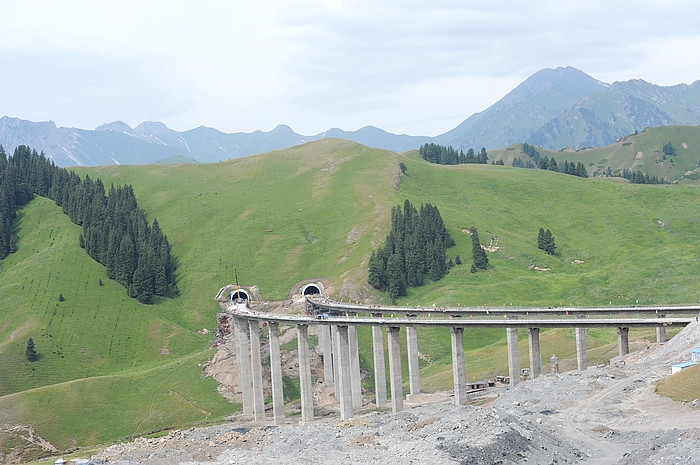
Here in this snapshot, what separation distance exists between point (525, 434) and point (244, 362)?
7905 centimetres

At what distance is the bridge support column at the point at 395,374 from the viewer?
103 metres

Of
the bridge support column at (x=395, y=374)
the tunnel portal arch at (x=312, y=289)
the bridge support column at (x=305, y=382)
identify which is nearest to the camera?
the bridge support column at (x=395, y=374)

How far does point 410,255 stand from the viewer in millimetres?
181250

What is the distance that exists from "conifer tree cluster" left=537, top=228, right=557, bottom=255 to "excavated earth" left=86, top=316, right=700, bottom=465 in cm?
9674

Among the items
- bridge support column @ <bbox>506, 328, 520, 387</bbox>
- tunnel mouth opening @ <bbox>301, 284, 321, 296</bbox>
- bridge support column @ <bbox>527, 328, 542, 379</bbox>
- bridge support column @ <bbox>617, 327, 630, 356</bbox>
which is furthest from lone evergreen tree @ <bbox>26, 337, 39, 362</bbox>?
bridge support column @ <bbox>617, 327, 630, 356</bbox>

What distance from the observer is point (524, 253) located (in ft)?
625

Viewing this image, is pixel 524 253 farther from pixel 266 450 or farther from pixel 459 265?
pixel 266 450

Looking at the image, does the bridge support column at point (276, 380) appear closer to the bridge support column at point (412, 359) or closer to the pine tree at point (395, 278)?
the bridge support column at point (412, 359)

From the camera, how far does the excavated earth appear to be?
62.3 meters

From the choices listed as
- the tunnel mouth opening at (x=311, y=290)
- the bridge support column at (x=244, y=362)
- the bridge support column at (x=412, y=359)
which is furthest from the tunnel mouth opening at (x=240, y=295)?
the bridge support column at (x=412, y=359)

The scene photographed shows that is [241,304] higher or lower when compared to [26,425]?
higher

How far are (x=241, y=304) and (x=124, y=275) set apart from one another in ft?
164

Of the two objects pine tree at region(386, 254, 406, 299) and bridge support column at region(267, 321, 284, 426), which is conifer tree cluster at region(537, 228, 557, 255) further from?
bridge support column at region(267, 321, 284, 426)

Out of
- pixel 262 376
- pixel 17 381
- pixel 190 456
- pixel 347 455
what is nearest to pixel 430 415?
pixel 347 455
